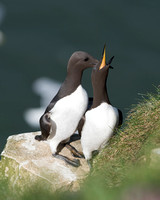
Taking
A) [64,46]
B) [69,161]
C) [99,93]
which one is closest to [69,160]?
[69,161]

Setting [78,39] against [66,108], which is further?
[78,39]

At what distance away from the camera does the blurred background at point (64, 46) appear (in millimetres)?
14383

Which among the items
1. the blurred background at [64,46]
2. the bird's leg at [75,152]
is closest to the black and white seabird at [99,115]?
the bird's leg at [75,152]

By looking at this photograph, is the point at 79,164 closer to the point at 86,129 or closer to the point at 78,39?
the point at 86,129

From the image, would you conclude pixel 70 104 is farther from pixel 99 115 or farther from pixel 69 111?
pixel 99 115

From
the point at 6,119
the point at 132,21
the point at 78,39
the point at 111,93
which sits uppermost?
Result: the point at 132,21

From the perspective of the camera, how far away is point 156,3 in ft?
55.0

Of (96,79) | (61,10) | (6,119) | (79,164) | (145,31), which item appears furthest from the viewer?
(61,10)

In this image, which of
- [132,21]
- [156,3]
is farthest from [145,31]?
[156,3]

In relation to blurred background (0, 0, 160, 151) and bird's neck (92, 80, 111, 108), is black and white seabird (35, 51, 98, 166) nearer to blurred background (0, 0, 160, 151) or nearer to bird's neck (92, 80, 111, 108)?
bird's neck (92, 80, 111, 108)

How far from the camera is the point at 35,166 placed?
190 inches

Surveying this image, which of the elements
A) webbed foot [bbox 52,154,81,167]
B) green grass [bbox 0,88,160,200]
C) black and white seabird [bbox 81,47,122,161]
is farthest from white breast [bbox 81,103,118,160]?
webbed foot [bbox 52,154,81,167]

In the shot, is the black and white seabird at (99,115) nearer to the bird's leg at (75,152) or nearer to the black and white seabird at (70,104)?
the black and white seabird at (70,104)

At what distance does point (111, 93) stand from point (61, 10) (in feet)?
14.9
